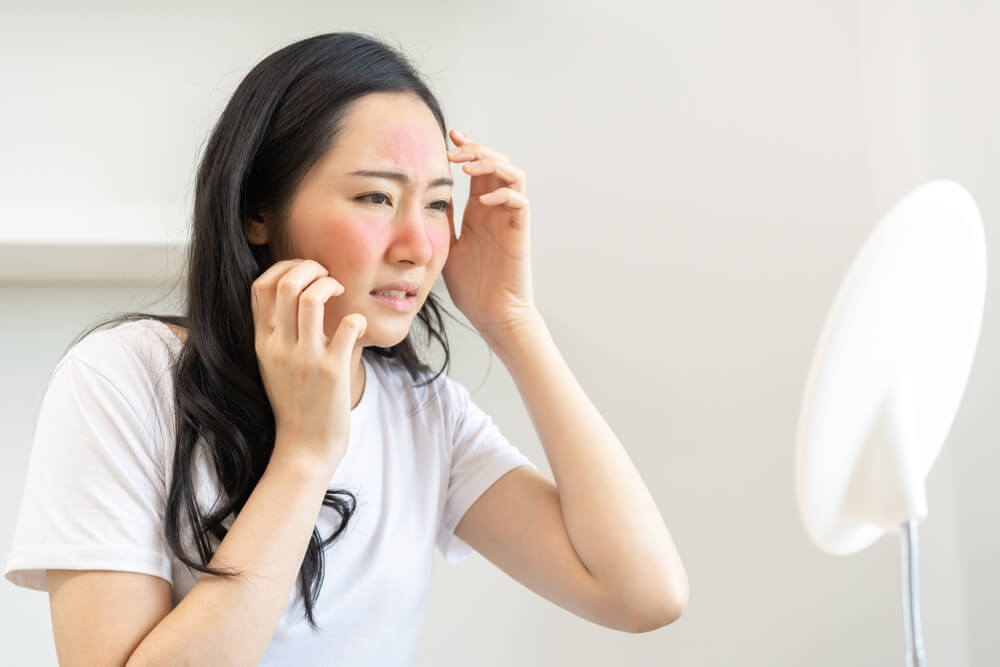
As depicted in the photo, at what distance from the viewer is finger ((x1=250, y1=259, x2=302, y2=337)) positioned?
3.06 ft

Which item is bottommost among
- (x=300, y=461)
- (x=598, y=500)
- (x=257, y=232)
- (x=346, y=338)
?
(x=598, y=500)

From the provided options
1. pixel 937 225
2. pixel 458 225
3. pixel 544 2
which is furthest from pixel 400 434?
pixel 544 2

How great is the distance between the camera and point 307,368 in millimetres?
904

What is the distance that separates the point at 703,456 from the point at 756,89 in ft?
1.99

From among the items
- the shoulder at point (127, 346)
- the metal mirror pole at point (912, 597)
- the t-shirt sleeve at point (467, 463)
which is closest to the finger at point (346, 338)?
the shoulder at point (127, 346)

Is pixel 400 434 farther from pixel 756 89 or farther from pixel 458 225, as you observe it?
pixel 756 89

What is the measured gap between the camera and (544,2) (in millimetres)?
1635

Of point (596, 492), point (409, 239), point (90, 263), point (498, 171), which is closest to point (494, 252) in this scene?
point (498, 171)

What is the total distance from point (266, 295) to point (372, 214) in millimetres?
136

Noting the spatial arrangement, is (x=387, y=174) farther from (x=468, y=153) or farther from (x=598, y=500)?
(x=598, y=500)

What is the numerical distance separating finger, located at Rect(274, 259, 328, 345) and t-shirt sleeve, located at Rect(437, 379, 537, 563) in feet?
1.15

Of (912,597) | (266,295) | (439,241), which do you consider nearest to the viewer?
(912,597)

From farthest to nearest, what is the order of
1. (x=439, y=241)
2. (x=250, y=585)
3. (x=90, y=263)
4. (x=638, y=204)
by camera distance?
→ (x=638, y=204) < (x=90, y=263) < (x=439, y=241) < (x=250, y=585)

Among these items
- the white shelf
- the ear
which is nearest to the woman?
the ear
